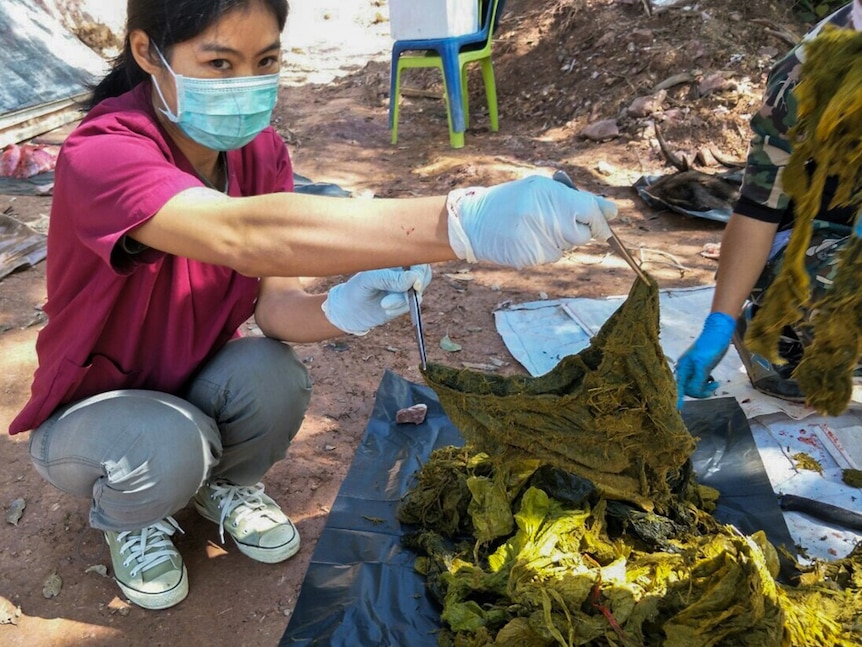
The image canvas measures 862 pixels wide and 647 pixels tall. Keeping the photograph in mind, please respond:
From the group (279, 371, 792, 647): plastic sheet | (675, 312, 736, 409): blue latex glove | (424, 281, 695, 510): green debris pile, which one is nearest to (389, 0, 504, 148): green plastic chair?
(279, 371, 792, 647): plastic sheet

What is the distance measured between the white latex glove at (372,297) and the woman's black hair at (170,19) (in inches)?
27.3

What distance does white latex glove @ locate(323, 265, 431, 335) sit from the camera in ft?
6.48

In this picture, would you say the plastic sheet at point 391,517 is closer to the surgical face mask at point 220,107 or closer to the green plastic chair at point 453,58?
the surgical face mask at point 220,107

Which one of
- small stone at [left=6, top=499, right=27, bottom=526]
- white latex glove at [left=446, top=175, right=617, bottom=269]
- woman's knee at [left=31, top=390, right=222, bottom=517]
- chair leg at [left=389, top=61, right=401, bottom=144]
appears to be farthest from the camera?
chair leg at [left=389, top=61, right=401, bottom=144]

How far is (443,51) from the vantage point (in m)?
5.83

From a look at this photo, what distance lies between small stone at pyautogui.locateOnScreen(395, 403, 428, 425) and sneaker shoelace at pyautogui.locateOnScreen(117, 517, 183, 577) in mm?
851

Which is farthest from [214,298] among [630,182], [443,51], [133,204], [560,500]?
[443,51]

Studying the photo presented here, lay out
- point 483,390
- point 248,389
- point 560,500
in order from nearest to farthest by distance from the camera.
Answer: point 483,390 → point 560,500 → point 248,389

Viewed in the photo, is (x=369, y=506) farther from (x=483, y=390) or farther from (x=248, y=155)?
(x=248, y=155)

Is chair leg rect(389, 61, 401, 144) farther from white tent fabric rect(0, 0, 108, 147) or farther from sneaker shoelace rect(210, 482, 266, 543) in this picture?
sneaker shoelace rect(210, 482, 266, 543)

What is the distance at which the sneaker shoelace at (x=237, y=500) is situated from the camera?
2344 millimetres

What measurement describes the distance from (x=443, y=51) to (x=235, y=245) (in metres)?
4.70

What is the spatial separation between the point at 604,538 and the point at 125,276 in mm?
1412

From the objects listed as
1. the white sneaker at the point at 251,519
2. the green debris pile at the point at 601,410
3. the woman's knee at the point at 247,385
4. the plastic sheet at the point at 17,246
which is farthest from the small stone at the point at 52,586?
the plastic sheet at the point at 17,246
